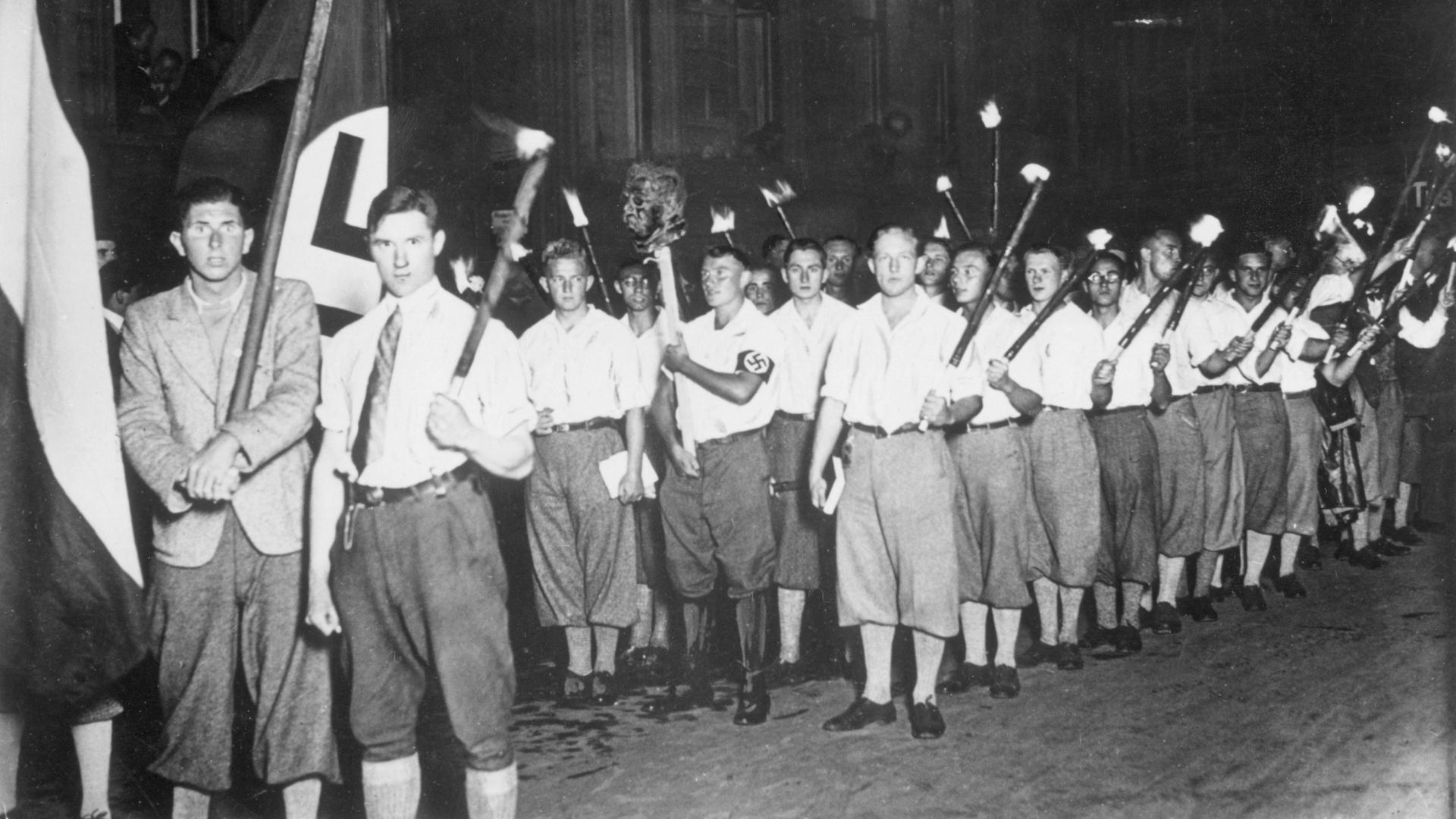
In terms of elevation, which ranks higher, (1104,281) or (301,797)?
(1104,281)

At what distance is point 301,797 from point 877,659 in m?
2.61

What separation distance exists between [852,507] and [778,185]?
3580 millimetres

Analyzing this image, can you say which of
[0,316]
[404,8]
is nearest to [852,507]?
[0,316]

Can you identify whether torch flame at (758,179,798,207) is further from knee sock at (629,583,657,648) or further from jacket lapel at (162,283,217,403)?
jacket lapel at (162,283,217,403)

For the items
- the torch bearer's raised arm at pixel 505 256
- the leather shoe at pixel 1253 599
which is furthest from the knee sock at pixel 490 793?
the leather shoe at pixel 1253 599

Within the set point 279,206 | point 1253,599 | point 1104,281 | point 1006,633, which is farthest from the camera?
point 1253,599

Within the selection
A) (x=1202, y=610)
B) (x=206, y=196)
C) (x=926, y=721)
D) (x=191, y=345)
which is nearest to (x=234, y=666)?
(x=191, y=345)

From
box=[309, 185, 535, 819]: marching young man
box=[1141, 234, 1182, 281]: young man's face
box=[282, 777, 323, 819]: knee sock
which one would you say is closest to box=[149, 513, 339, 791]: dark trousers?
box=[282, 777, 323, 819]: knee sock

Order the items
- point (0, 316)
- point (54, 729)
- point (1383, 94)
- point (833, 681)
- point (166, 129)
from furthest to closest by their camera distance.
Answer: point (1383, 94)
point (166, 129)
point (833, 681)
point (54, 729)
point (0, 316)

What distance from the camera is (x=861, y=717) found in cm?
541

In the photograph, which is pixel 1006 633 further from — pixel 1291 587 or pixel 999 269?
pixel 1291 587

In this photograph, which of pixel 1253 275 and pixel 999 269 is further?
pixel 1253 275

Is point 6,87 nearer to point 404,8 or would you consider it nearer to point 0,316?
point 0,316

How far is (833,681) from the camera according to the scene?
6.32 m
